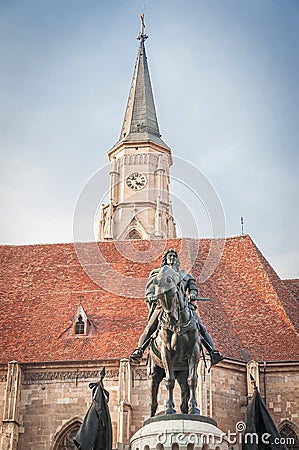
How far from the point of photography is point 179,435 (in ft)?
33.0

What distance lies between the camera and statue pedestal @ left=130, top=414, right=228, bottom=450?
10031 mm

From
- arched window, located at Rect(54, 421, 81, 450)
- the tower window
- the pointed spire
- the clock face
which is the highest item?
the pointed spire

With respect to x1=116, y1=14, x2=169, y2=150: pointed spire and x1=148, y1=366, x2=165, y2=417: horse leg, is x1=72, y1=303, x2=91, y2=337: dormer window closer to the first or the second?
x1=148, y1=366, x2=165, y2=417: horse leg

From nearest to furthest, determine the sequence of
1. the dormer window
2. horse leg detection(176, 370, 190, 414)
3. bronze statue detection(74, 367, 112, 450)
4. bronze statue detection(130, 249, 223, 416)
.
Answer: bronze statue detection(130, 249, 223, 416) < horse leg detection(176, 370, 190, 414) < bronze statue detection(74, 367, 112, 450) < the dormer window

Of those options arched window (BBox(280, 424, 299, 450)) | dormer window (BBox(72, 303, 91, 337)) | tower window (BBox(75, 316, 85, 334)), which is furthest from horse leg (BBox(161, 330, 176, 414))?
tower window (BBox(75, 316, 85, 334))

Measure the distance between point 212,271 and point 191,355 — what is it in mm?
17411

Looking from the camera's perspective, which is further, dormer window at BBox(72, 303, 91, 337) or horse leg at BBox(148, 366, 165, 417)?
dormer window at BBox(72, 303, 91, 337)

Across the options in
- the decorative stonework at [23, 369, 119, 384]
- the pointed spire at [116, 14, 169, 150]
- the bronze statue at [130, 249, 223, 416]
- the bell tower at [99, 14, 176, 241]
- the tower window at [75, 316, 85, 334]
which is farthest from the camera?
the pointed spire at [116, 14, 169, 150]

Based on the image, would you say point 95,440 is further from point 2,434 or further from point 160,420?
point 2,434

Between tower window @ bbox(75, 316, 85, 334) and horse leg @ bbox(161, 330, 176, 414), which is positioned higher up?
tower window @ bbox(75, 316, 85, 334)

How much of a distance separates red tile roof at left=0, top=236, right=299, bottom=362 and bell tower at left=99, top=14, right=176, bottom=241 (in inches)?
539

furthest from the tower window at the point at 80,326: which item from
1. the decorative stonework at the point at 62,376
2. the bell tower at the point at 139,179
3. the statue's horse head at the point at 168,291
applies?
the bell tower at the point at 139,179

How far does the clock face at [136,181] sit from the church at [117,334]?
16.7 meters

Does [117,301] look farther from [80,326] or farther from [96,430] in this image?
[96,430]
